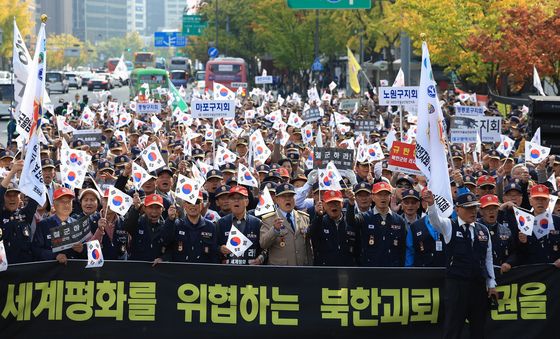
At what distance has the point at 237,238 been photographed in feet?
37.7

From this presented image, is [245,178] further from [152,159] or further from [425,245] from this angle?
[425,245]

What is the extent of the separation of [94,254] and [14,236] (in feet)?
3.08

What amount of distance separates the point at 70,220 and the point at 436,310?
358 cm

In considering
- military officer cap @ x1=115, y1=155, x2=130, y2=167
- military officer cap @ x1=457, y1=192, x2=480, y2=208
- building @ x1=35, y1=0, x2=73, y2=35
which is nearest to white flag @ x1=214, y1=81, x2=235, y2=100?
military officer cap @ x1=115, y1=155, x2=130, y2=167

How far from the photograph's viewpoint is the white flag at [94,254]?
11.2 m

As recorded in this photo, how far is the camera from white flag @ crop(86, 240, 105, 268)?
11.2 m

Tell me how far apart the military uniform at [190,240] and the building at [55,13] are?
568 ft

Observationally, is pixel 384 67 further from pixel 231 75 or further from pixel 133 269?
pixel 133 269

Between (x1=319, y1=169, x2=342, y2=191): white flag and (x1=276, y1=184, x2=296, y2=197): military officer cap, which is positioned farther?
(x1=319, y1=169, x2=342, y2=191): white flag

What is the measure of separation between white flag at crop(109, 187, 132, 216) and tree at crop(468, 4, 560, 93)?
25.0m

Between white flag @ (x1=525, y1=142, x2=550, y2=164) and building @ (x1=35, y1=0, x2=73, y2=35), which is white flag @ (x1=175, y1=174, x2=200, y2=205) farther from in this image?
building @ (x1=35, y1=0, x2=73, y2=35)

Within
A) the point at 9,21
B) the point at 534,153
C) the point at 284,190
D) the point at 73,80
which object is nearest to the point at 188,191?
the point at 284,190

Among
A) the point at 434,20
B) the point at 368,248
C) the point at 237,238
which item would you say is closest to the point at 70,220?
the point at 237,238

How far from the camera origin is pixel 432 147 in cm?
1109
